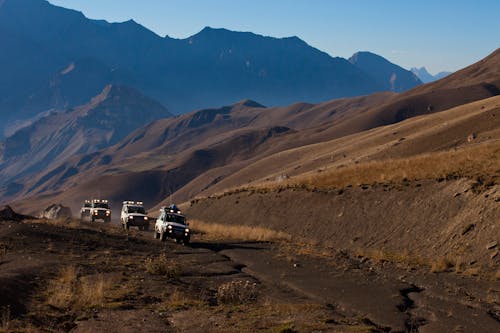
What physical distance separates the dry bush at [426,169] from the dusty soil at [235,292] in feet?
31.3

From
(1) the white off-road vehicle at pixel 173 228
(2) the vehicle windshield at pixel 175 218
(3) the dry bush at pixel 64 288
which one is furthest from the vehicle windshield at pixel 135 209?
(3) the dry bush at pixel 64 288

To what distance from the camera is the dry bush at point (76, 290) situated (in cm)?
1780

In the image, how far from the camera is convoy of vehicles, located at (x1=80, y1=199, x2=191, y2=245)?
1458 inches

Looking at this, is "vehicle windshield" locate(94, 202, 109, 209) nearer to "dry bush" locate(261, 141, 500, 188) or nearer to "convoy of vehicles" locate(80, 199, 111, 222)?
"convoy of vehicles" locate(80, 199, 111, 222)

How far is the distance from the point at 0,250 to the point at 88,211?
34358 millimetres

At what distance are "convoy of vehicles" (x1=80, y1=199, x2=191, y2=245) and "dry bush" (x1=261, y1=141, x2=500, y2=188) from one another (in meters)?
11.7

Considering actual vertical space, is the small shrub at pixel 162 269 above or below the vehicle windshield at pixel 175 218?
below

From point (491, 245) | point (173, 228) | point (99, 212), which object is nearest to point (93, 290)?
point (491, 245)

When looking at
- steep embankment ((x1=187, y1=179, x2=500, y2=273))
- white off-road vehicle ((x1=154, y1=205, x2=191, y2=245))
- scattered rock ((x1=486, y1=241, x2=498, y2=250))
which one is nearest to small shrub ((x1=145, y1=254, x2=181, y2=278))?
steep embankment ((x1=187, y1=179, x2=500, y2=273))

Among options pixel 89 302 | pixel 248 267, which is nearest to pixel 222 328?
pixel 89 302

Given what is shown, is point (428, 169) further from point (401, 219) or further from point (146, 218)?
point (146, 218)

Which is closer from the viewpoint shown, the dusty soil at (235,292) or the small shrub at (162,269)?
the dusty soil at (235,292)

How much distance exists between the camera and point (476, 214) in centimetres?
3039

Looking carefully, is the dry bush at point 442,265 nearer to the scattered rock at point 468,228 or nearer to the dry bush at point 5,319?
the scattered rock at point 468,228
